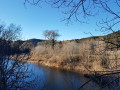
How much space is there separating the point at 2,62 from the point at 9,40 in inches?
39.8

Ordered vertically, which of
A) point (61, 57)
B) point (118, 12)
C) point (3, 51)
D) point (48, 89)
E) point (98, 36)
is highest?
point (118, 12)

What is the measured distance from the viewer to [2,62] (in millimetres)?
3246

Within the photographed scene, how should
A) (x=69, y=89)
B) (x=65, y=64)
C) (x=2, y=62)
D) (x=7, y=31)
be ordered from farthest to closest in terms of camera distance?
(x=65, y=64)
(x=69, y=89)
(x=7, y=31)
(x=2, y=62)

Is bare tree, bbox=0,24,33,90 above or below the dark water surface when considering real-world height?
above

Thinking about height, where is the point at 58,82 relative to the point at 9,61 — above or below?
below

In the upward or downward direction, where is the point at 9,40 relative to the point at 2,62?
upward

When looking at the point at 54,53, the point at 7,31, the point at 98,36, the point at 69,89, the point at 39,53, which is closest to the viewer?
the point at 98,36

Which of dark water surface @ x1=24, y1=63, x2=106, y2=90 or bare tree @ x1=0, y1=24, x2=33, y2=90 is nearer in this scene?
bare tree @ x1=0, y1=24, x2=33, y2=90

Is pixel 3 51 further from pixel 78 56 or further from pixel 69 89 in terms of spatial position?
pixel 78 56

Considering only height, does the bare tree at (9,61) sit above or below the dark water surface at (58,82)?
above

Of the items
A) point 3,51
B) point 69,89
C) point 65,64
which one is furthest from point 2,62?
point 65,64

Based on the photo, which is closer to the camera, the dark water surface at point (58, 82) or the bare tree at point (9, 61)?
the bare tree at point (9, 61)

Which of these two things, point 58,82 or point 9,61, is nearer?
point 9,61

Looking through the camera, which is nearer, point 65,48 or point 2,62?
point 2,62
